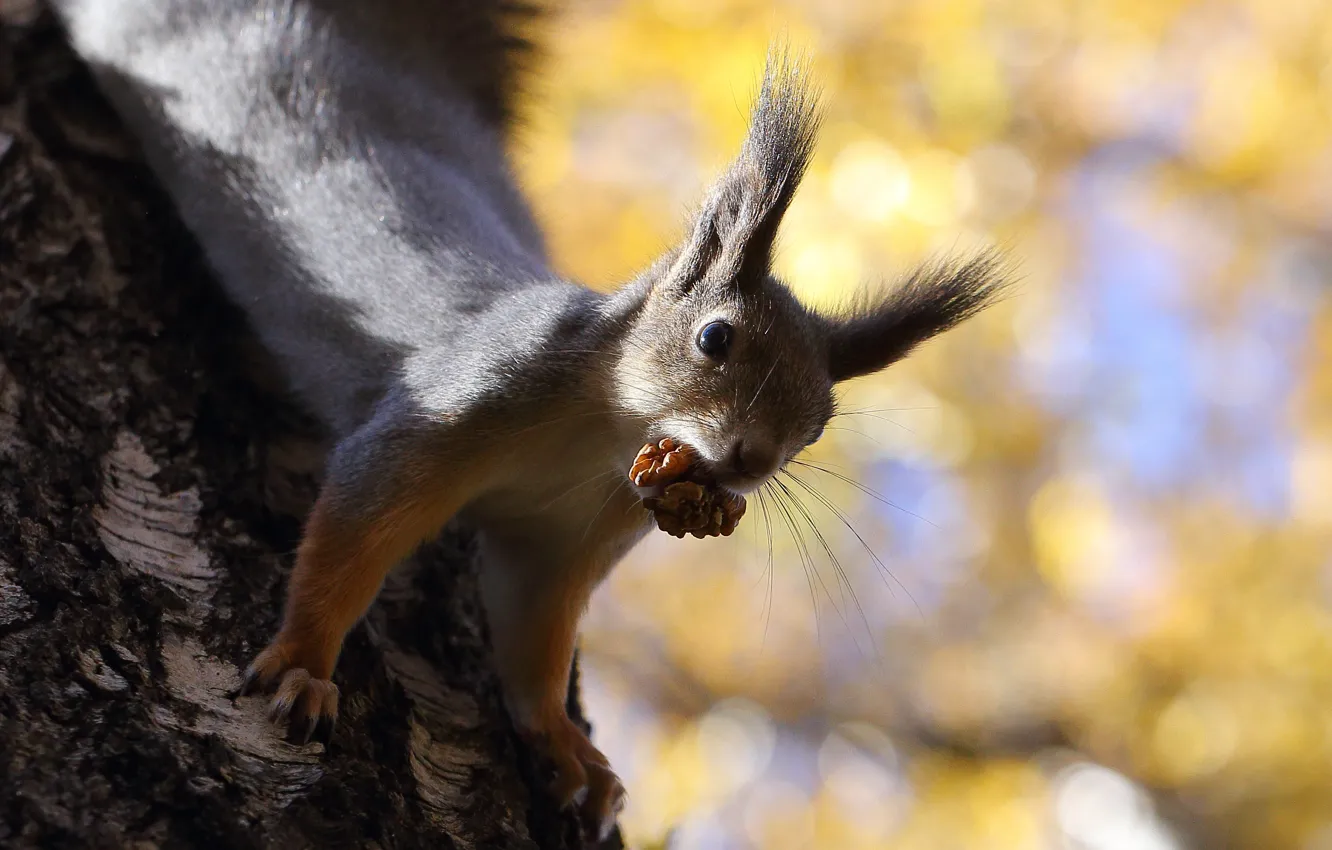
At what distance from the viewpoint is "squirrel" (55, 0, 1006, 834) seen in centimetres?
198

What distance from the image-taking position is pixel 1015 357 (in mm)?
4105

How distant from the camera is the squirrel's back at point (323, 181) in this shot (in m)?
2.25

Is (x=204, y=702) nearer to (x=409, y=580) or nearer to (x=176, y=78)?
(x=409, y=580)

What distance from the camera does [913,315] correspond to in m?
2.20

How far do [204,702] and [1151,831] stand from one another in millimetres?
2919

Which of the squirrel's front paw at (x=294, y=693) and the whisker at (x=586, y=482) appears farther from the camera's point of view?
the whisker at (x=586, y=482)

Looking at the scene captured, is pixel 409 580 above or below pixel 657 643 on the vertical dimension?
below

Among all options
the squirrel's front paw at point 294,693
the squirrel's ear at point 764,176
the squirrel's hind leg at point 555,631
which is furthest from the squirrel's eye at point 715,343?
the squirrel's front paw at point 294,693

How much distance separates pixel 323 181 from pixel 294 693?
117cm

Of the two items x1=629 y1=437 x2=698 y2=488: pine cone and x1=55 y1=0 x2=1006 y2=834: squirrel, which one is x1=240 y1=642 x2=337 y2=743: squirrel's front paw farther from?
x1=629 y1=437 x2=698 y2=488: pine cone

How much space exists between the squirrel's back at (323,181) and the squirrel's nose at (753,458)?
0.49 meters

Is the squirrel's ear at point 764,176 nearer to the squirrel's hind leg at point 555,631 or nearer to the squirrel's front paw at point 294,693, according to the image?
the squirrel's hind leg at point 555,631

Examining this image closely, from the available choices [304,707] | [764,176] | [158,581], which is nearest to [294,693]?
[304,707]

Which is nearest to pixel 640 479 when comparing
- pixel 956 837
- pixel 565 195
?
pixel 565 195
